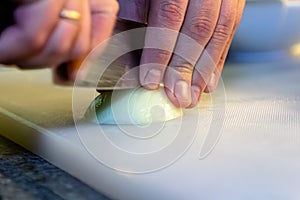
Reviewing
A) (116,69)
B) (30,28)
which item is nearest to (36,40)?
(30,28)

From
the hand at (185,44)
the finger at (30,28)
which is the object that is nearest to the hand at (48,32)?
the finger at (30,28)

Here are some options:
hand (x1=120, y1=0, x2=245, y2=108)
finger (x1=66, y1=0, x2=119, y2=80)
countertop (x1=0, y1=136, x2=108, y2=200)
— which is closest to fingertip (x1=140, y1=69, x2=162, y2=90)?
hand (x1=120, y1=0, x2=245, y2=108)

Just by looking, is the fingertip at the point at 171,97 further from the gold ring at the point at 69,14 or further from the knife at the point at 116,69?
the gold ring at the point at 69,14

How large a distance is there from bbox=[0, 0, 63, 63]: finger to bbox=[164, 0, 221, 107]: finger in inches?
12.0

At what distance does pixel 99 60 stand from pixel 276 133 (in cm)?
26

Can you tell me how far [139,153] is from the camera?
17.3 inches

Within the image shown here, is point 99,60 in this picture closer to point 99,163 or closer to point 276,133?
point 99,163

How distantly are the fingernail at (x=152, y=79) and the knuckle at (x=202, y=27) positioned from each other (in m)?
0.07

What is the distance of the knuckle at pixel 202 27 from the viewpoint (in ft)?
1.82

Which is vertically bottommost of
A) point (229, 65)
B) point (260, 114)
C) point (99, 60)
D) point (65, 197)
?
point (229, 65)

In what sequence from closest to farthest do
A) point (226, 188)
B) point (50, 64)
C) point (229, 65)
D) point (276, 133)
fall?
point (50, 64)
point (226, 188)
point (276, 133)
point (229, 65)

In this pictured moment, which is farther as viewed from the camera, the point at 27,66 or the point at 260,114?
the point at 260,114

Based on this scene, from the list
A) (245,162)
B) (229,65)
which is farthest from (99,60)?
(229,65)

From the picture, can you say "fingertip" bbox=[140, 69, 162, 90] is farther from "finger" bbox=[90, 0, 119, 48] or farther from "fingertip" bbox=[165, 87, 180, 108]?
"finger" bbox=[90, 0, 119, 48]
